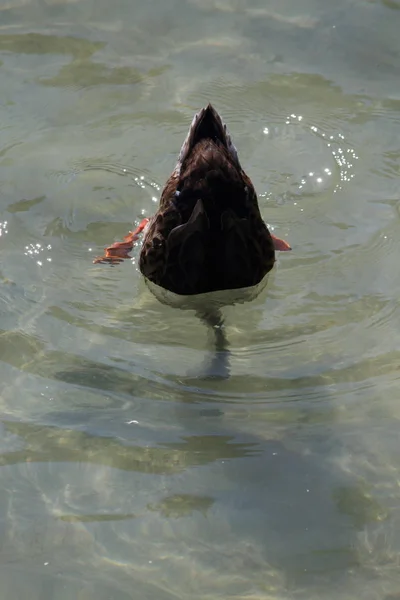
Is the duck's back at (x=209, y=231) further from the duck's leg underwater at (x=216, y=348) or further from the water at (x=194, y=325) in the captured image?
the water at (x=194, y=325)

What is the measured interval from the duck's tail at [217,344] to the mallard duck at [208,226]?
13 centimetres

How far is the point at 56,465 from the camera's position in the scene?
3943 mm

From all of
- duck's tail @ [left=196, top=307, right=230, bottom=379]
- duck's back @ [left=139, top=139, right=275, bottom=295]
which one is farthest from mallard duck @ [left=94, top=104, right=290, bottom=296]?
duck's tail @ [left=196, top=307, right=230, bottom=379]

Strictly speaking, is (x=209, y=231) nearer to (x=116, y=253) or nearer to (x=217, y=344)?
(x=217, y=344)

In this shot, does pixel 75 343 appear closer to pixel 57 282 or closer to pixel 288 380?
pixel 57 282

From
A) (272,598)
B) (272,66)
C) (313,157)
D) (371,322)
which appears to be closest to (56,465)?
(272,598)

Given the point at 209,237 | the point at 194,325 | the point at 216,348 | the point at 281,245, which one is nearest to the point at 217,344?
the point at 216,348

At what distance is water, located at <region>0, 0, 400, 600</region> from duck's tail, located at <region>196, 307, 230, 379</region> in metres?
0.05

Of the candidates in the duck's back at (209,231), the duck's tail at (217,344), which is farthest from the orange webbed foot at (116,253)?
the duck's tail at (217,344)

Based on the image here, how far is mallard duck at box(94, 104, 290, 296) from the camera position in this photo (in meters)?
4.54

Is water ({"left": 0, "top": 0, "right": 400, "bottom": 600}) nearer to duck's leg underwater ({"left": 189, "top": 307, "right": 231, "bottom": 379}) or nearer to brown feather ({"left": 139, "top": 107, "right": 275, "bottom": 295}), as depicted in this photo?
duck's leg underwater ({"left": 189, "top": 307, "right": 231, "bottom": 379})

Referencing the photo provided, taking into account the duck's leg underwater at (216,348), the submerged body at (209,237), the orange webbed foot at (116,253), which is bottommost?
the duck's leg underwater at (216,348)

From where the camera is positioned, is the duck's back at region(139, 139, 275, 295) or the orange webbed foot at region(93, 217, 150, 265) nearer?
the duck's back at region(139, 139, 275, 295)

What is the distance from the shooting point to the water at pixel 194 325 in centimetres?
361
